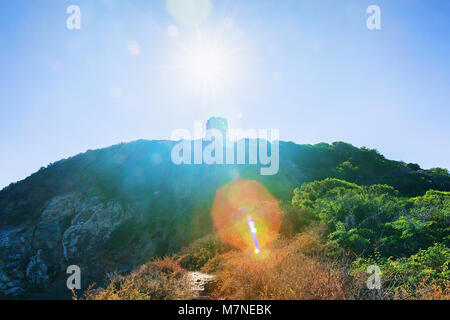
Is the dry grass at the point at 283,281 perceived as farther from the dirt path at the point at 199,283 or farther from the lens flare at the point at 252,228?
the lens flare at the point at 252,228

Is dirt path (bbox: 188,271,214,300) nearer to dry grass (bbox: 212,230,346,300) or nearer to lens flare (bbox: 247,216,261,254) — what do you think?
dry grass (bbox: 212,230,346,300)

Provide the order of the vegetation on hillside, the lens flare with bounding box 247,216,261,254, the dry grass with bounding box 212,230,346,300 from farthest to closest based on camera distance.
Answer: the lens flare with bounding box 247,216,261,254 → the vegetation on hillside → the dry grass with bounding box 212,230,346,300

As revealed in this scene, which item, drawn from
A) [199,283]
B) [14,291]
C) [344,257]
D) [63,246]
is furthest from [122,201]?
[344,257]

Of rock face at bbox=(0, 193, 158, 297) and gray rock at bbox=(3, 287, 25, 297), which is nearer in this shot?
gray rock at bbox=(3, 287, 25, 297)

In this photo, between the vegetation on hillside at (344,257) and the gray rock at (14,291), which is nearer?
the vegetation on hillside at (344,257)

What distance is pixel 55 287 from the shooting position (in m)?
22.7

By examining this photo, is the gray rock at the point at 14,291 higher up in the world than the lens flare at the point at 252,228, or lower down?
lower down

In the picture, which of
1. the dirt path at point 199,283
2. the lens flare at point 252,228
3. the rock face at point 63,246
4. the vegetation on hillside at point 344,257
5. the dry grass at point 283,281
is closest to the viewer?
the dry grass at point 283,281

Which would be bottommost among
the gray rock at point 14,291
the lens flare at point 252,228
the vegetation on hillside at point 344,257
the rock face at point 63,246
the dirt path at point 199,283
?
the gray rock at point 14,291

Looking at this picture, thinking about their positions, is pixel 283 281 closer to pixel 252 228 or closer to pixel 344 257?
pixel 344 257

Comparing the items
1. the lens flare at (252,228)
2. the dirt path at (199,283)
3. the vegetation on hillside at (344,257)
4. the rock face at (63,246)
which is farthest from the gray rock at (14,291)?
the lens flare at (252,228)

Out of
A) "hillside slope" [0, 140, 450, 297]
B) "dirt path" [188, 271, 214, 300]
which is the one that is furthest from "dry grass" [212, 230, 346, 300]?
"hillside slope" [0, 140, 450, 297]

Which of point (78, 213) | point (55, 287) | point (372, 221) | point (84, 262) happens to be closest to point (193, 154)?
point (78, 213)
